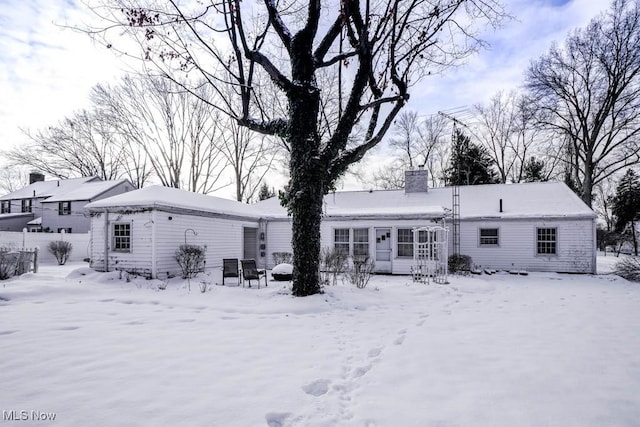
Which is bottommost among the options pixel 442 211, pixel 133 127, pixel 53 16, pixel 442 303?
pixel 442 303

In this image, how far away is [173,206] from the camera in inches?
471

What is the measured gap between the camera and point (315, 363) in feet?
13.2

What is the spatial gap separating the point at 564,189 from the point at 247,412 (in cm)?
1983

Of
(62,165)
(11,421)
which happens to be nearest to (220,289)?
(11,421)

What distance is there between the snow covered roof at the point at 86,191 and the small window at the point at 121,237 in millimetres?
17061

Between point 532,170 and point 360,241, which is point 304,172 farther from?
point 532,170

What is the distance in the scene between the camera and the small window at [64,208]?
2719 cm

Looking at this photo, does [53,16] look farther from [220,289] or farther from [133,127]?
[133,127]

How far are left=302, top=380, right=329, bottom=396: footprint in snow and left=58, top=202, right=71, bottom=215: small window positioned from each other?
31.3 m

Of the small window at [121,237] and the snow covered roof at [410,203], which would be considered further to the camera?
the snow covered roof at [410,203]

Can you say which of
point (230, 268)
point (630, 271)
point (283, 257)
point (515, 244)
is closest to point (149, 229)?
point (230, 268)

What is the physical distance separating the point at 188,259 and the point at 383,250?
8289 mm

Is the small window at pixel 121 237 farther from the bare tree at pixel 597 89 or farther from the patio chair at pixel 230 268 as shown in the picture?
the bare tree at pixel 597 89

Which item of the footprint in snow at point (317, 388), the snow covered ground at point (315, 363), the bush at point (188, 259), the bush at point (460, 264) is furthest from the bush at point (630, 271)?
the bush at point (188, 259)
